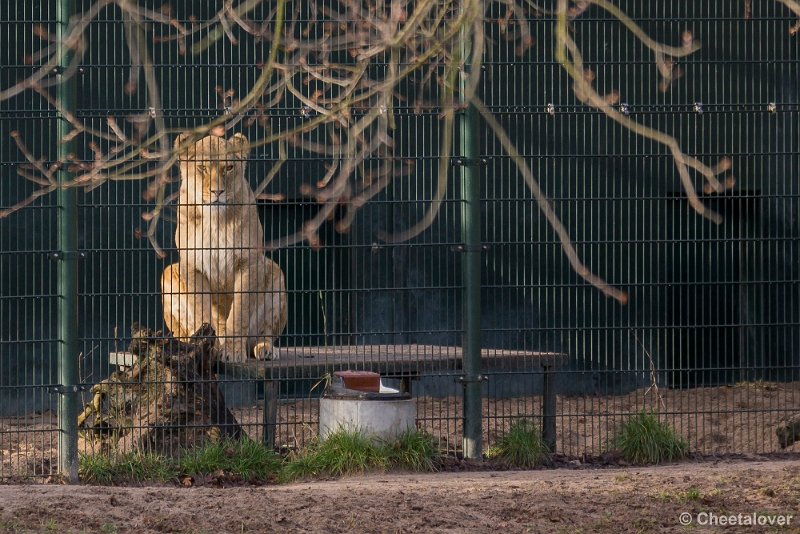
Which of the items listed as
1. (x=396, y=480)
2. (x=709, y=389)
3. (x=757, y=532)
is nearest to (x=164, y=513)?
(x=396, y=480)

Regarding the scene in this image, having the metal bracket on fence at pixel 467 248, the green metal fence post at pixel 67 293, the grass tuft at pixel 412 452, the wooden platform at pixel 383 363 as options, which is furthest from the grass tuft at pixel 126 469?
the metal bracket on fence at pixel 467 248

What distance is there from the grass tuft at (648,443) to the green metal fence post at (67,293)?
12.7 feet

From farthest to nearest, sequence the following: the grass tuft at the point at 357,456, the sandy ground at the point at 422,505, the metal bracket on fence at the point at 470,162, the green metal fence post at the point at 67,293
Answer: the metal bracket on fence at the point at 470,162 < the grass tuft at the point at 357,456 < the green metal fence post at the point at 67,293 < the sandy ground at the point at 422,505

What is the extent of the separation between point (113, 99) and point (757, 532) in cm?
803

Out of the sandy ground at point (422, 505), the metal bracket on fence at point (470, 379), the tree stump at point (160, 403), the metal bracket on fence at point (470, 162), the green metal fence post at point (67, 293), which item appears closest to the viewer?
the sandy ground at point (422, 505)

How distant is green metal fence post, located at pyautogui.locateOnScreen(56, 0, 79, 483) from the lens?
28.1 feet

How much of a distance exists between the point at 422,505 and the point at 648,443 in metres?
2.57

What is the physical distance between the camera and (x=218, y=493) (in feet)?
25.3

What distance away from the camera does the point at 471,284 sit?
30.4ft

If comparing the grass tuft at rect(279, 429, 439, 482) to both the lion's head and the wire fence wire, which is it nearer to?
the lion's head

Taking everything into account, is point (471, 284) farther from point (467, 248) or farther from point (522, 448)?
point (522, 448)

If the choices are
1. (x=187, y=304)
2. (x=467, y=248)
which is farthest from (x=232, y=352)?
(x=467, y=248)

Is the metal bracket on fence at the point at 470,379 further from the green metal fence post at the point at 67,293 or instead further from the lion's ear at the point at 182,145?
the green metal fence post at the point at 67,293

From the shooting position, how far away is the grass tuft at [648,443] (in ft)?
30.5
